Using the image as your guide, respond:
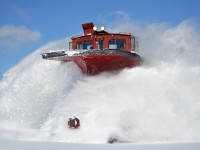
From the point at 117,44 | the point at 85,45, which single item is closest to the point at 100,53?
the point at 117,44

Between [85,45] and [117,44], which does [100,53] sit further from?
[85,45]

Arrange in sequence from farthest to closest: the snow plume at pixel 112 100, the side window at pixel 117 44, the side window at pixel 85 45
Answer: the side window at pixel 85 45 → the side window at pixel 117 44 → the snow plume at pixel 112 100

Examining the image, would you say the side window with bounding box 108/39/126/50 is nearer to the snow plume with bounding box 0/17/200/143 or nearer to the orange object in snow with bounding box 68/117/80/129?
the snow plume with bounding box 0/17/200/143

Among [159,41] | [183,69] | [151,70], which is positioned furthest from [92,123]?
[159,41]

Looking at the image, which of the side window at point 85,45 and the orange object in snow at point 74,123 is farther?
the side window at point 85,45

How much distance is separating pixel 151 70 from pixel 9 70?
7498mm

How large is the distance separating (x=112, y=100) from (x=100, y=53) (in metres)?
1.75

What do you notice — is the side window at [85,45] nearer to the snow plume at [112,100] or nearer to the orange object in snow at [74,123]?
the snow plume at [112,100]

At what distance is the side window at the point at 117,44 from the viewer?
1161cm

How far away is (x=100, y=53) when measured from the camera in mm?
10234

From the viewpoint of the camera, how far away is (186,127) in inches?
354

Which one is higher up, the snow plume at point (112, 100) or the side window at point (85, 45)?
the side window at point (85, 45)

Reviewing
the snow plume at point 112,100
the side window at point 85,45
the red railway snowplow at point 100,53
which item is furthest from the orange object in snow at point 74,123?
the side window at point 85,45

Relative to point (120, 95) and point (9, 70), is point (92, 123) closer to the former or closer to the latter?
point (120, 95)
